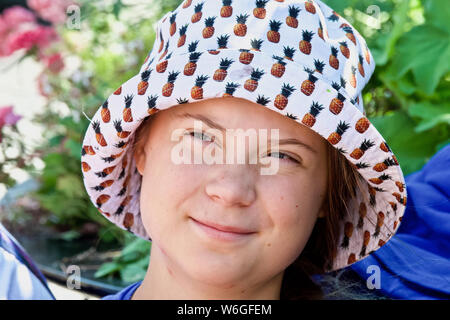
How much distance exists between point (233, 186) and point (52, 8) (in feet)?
7.49

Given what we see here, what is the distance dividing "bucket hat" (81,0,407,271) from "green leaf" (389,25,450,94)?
2.32 ft

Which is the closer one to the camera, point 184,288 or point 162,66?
point 162,66

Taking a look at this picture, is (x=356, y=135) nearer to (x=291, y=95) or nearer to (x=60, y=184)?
(x=291, y=95)

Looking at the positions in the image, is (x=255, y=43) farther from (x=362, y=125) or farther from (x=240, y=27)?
(x=362, y=125)

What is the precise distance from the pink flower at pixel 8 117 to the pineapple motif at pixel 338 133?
77.4 inches

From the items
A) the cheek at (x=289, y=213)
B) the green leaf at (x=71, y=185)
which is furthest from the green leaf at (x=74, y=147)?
the cheek at (x=289, y=213)

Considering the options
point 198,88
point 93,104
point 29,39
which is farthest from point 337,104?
point 29,39

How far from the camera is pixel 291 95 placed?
1.08 m

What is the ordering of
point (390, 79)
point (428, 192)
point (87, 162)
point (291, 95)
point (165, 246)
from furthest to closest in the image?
1. point (390, 79)
2. point (428, 192)
3. point (87, 162)
4. point (165, 246)
5. point (291, 95)

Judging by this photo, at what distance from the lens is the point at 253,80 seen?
108cm

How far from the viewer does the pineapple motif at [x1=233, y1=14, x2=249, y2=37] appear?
3.73ft

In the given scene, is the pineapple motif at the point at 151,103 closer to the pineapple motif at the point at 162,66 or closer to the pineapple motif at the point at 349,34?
the pineapple motif at the point at 162,66

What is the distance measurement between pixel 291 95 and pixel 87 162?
1.75 ft

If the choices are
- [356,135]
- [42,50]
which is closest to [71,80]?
[42,50]
